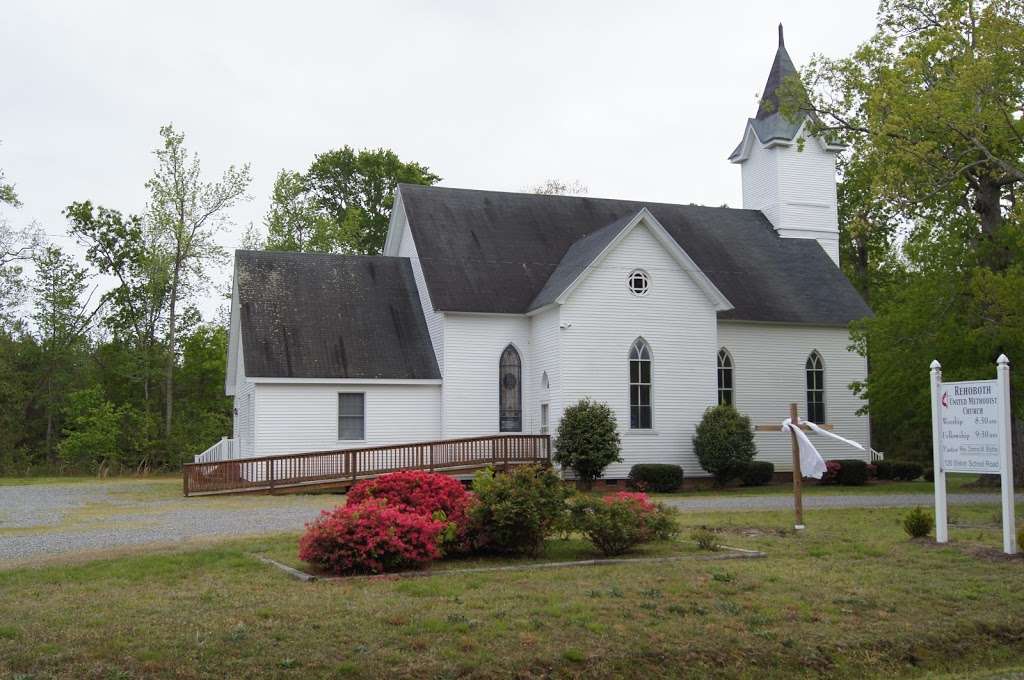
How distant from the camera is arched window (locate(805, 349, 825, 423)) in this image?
33.9 meters

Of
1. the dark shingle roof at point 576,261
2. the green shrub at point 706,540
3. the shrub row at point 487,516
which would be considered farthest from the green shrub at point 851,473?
the shrub row at point 487,516

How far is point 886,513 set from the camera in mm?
20328

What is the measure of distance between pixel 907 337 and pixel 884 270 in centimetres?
2624

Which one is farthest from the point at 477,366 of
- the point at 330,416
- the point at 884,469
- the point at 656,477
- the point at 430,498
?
the point at 430,498

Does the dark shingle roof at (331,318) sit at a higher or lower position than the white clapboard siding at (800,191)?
lower

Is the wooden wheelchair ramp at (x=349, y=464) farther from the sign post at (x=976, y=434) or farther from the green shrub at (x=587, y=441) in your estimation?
the sign post at (x=976, y=434)

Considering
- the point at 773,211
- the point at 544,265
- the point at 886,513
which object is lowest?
the point at 886,513

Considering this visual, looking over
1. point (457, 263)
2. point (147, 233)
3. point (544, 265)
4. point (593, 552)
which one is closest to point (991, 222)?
point (544, 265)

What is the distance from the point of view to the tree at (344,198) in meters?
52.0

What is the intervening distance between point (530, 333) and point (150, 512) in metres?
13.1

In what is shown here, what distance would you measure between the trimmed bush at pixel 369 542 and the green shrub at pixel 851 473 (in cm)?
2199

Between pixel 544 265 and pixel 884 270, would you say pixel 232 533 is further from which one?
pixel 884 270

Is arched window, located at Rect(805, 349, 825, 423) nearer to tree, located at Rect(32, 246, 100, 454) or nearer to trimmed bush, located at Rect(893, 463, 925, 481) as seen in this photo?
trimmed bush, located at Rect(893, 463, 925, 481)

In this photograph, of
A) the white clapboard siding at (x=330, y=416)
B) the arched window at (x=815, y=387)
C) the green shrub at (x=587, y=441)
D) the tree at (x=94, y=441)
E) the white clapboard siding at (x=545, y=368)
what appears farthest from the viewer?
the tree at (x=94, y=441)
